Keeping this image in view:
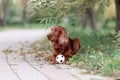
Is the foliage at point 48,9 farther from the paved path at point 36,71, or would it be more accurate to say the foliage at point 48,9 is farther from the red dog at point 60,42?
the red dog at point 60,42

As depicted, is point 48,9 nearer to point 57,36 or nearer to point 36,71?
point 57,36

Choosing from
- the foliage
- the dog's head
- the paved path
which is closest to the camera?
the paved path

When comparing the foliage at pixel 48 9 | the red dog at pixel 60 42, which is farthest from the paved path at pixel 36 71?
the foliage at pixel 48 9

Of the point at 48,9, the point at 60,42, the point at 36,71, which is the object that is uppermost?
the point at 48,9

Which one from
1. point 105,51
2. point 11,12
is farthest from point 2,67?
point 11,12

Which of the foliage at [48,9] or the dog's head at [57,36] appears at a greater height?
the foliage at [48,9]

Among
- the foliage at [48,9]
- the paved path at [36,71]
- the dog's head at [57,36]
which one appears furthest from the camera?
the foliage at [48,9]

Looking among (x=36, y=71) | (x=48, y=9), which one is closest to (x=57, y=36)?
(x=36, y=71)

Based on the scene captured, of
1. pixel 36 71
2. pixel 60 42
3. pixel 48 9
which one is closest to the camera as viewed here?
pixel 36 71

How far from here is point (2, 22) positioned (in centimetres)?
5703

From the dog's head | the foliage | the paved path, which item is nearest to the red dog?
the dog's head

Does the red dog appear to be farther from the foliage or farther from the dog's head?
the foliage

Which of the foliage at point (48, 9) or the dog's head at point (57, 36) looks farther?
the foliage at point (48, 9)

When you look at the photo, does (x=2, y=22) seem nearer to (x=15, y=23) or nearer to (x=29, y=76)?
(x=15, y=23)
